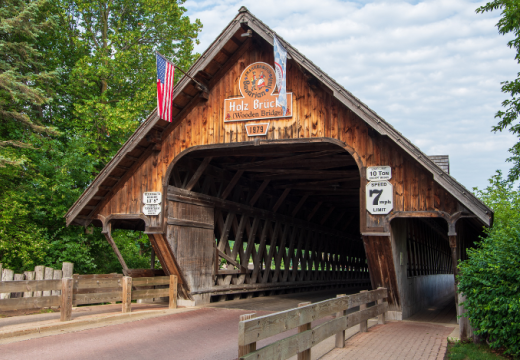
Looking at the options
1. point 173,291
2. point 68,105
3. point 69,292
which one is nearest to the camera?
point 69,292

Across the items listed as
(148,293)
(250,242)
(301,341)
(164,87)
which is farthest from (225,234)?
(301,341)

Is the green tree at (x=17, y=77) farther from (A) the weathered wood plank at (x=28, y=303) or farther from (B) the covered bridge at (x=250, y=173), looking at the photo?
(A) the weathered wood plank at (x=28, y=303)

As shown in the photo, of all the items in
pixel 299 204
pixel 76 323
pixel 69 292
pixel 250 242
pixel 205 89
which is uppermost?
pixel 205 89

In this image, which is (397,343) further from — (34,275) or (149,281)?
(34,275)

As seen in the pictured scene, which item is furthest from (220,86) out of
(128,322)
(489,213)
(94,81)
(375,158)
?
(94,81)

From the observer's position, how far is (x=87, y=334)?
831 centimetres

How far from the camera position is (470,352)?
7.08 meters

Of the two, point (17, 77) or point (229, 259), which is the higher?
point (17, 77)

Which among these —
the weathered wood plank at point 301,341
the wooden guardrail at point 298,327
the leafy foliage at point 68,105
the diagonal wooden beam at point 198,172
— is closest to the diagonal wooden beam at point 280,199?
the diagonal wooden beam at point 198,172

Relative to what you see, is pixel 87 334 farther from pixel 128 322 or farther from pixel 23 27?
pixel 23 27

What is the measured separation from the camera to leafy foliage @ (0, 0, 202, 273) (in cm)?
1465

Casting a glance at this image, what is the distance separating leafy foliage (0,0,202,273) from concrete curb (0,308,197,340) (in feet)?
15.6

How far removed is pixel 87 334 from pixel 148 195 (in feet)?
15.3

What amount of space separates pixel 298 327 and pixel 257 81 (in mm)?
7054
